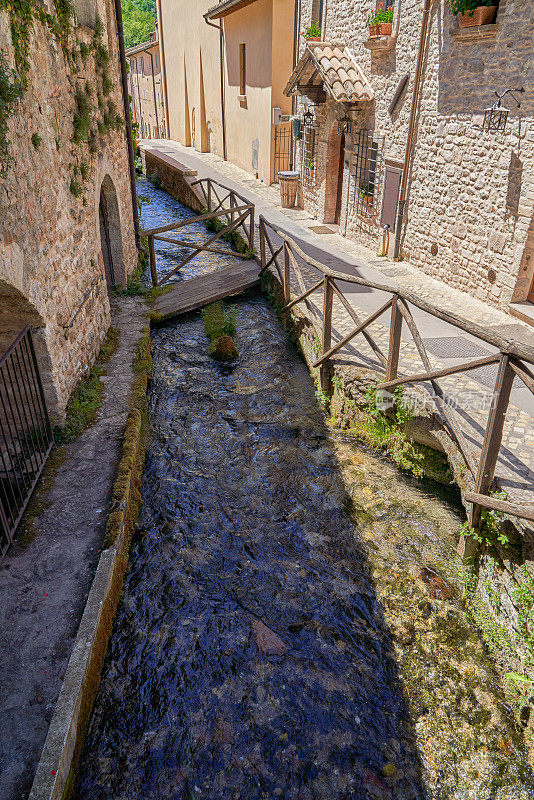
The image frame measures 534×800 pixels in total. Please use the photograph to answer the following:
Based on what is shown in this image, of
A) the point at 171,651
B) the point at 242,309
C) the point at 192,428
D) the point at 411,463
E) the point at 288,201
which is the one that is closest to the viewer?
the point at 171,651

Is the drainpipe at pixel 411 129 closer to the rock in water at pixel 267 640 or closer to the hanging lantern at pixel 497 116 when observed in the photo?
the hanging lantern at pixel 497 116

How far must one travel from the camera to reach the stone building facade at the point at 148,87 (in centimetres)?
3400

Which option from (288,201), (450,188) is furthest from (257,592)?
(288,201)

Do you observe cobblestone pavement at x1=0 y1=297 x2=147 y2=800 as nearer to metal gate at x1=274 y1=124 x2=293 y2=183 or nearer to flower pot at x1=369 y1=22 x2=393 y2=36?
flower pot at x1=369 y1=22 x2=393 y2=36

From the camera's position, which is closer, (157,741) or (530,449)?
(157,741)

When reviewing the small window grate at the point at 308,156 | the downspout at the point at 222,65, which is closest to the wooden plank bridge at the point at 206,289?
the small window grate at the point at 308,156

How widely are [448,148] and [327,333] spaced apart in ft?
13.8

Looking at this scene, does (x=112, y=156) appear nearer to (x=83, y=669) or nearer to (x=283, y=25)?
(x=83, y=669)

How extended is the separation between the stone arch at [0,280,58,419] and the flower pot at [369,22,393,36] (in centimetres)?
894

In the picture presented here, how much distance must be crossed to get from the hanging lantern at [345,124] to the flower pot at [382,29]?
1825mm

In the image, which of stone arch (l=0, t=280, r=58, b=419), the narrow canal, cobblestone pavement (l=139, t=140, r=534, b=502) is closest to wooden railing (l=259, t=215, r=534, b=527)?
cobblestone pavement (l=139, t=140, r=534, b=502)

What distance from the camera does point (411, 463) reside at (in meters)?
6.18

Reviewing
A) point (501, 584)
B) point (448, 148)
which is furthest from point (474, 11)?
point (501, 584)

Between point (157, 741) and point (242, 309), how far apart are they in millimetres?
7934
